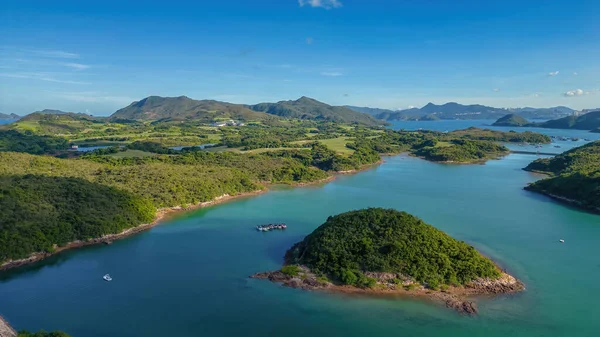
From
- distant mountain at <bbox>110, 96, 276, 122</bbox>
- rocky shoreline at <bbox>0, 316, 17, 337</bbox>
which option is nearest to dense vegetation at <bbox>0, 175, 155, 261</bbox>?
rocky shoreline at <bbox>0, 316, 17, 337</bbox>

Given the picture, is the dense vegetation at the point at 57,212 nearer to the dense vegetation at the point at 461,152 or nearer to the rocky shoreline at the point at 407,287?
the rocky shoreline at the point at 407,287

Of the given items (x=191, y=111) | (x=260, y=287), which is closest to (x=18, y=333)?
(x=260, y=287)

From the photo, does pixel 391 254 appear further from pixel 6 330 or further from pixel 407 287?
pixel 6 330

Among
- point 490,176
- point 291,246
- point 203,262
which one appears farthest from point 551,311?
point 490,176

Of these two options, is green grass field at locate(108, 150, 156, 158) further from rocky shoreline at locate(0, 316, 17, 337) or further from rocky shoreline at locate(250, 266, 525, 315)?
rocky shoreline at locate(250, 266, 525, 315)

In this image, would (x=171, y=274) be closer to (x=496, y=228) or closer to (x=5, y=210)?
(x=5, y=210)

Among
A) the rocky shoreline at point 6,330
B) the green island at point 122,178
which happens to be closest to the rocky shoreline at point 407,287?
the rocky shoreline at point 6,330
